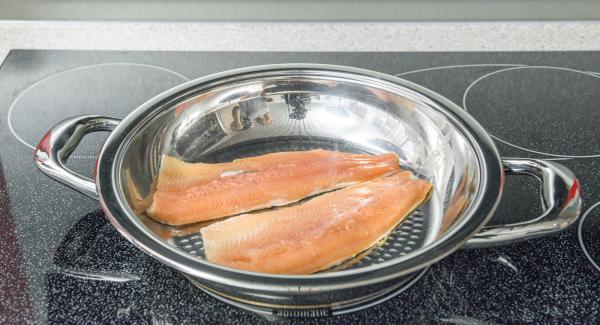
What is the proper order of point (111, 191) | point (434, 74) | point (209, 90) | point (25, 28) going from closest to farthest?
point (111, 191)
point (209, 90)
point (434, 74)
point (25, 28)

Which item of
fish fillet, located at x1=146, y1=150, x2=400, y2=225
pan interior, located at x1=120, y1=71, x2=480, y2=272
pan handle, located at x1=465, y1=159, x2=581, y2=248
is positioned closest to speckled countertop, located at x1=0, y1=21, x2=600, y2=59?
pan interior, located at x1=120, y1=71, x2=480, y2=272

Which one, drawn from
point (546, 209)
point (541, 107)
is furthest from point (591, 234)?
point (541, 107)

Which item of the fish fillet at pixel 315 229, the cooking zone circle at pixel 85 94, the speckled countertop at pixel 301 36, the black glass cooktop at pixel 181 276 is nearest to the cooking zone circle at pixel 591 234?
the black glass cooktop at pixel 181 276

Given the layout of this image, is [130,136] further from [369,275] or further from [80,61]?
[80,61]

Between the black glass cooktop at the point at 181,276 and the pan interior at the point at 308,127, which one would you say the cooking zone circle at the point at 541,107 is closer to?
the black glass cooktop at the point at 181,276

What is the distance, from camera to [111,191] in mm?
687

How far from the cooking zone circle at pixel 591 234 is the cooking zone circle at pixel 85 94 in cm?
78

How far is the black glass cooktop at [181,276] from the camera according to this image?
699 millimetres

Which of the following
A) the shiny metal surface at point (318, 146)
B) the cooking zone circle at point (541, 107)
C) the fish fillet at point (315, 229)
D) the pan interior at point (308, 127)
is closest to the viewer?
the shiny metal surface at point (318, 146)

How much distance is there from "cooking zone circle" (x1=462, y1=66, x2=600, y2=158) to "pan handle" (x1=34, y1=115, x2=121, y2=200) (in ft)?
2.20

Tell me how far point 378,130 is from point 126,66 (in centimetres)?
61

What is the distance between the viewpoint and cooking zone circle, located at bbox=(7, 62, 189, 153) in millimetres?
1074

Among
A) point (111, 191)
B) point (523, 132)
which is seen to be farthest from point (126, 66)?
point (523, 132)

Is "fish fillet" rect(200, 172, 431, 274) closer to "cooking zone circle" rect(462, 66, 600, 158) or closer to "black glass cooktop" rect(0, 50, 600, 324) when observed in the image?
"black glass cooktop" rect(0, 50, 600, 324)
